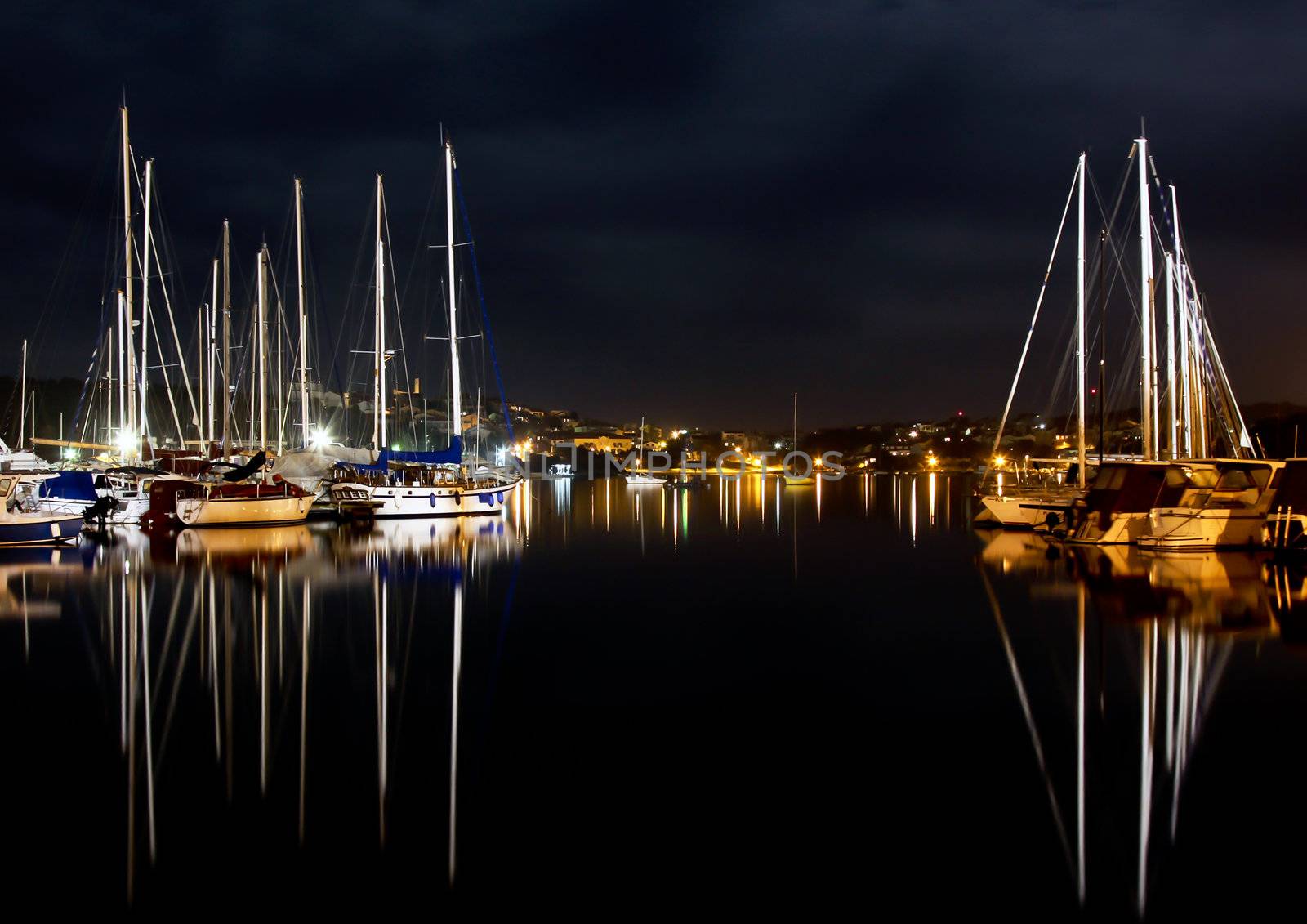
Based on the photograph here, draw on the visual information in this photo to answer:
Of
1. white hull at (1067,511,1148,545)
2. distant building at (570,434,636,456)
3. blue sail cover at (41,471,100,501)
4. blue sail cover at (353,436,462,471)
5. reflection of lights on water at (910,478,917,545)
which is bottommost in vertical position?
reflection of lights on water at (910,478,917,545)

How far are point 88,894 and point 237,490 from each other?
1027 inches

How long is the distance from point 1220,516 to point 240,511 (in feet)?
85.0

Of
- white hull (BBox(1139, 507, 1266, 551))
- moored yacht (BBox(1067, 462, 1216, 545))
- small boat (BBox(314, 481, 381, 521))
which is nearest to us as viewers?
white hull (BBox(1139, 507, 1266, 551))

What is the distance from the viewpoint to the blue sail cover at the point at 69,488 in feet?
99.7

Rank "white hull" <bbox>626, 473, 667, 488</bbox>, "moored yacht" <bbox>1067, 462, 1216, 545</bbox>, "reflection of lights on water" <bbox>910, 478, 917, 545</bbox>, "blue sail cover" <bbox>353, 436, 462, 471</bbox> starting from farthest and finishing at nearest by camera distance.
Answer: "white hull" <bbox>626, 473, 667, 488</bbox> < "blue sail cover" <bbox>353, 436, 462, 471</bbox> < "reflection of lights on water" <bbox>910, 478, 917, 545</bbox> < "moored yacht" <bbox>1067, 462, 1216, 545</bbox>

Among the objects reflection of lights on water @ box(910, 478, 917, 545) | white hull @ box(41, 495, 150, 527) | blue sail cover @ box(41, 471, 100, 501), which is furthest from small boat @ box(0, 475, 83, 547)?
reflection of lights on water @ box(910, 478, 917, 545)

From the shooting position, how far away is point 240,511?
29797 millimetres

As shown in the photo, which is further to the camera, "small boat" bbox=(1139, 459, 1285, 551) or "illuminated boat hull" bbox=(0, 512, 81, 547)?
"illuminated boat hull" bbox=(0, 512, 81, 547)

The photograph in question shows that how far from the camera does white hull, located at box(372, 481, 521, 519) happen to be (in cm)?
3394

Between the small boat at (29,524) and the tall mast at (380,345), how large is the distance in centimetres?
1232

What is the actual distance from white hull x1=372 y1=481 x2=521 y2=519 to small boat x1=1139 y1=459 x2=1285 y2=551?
71.4 ft

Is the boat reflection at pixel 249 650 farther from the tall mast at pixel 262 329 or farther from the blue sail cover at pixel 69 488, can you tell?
the tall mast at pixel 262 329
